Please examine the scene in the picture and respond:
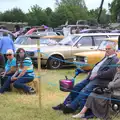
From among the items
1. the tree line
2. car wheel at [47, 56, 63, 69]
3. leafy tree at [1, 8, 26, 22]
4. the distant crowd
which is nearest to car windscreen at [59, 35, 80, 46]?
car wheel at [47, 56, 63, 69]

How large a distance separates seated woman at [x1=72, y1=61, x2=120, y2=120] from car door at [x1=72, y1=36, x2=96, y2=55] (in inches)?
323

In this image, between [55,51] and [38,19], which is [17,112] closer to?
[55,51]

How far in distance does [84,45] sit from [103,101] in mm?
8633

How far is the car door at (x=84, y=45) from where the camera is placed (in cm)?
1498

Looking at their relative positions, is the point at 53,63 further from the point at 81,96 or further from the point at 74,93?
the point at 81,96

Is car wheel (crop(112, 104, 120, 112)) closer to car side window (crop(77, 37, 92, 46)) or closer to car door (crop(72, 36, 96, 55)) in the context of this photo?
car door (crop(72, 36, 96, 55))

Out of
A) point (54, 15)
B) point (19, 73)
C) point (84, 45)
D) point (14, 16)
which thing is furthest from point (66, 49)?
point (14, 16)

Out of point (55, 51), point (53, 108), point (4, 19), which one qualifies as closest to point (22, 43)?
point (55, 51)

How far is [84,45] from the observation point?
15188 millimetres

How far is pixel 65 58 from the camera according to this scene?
15078 mm

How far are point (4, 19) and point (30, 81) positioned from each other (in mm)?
84851

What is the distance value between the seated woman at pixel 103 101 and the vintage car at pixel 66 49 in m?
7.90

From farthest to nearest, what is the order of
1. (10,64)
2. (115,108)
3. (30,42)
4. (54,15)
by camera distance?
(54,15) → (30,42) → (10,64) → (115,108)

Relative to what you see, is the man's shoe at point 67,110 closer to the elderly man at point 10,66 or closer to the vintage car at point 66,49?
the elderly man at point 10,66
